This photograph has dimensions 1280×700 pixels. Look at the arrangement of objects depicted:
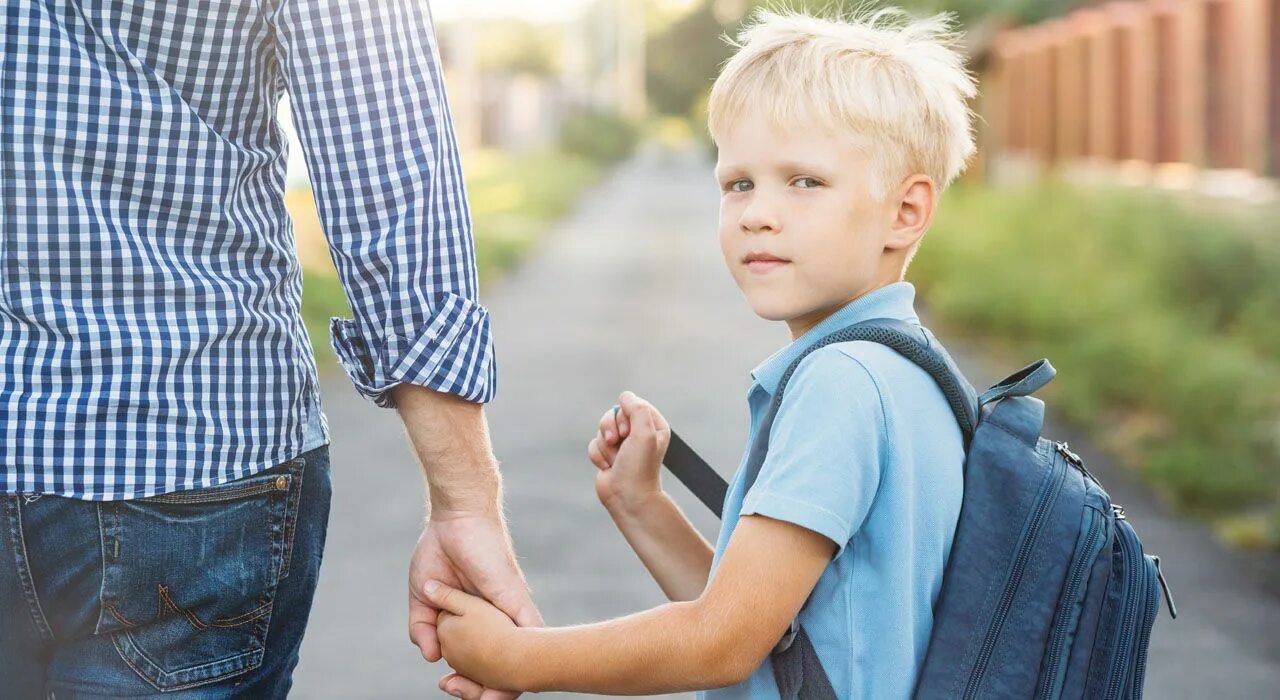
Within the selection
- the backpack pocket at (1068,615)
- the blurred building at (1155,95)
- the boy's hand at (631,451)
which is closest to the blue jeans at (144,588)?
the boy's hand at (631,451)

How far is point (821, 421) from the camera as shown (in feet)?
5.35

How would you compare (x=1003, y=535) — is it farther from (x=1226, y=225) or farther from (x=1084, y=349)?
(x=1226, y=225)

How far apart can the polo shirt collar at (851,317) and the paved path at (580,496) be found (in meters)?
2.93

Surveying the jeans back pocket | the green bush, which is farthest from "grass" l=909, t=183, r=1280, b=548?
the green bush

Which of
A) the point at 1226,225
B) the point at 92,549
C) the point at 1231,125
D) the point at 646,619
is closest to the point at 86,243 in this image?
the point at 92,549

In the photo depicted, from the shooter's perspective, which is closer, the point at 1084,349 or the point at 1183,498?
the point at 1183,498

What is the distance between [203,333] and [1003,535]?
0.91 meters

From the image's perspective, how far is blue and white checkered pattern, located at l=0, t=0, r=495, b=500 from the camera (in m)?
1.66

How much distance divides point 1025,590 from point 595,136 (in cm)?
4334

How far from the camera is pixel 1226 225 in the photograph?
9359 mm

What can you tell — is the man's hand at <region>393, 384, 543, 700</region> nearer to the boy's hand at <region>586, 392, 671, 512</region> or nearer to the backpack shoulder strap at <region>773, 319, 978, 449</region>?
the boy's hand at <region>586, 392, 671, 512</region>

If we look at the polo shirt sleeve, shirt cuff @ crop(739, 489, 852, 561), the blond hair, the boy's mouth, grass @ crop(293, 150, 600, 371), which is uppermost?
the blond hair

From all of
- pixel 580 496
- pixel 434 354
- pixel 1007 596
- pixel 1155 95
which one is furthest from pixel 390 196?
pixel 1155 95

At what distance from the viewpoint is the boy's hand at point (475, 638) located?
1884mm
